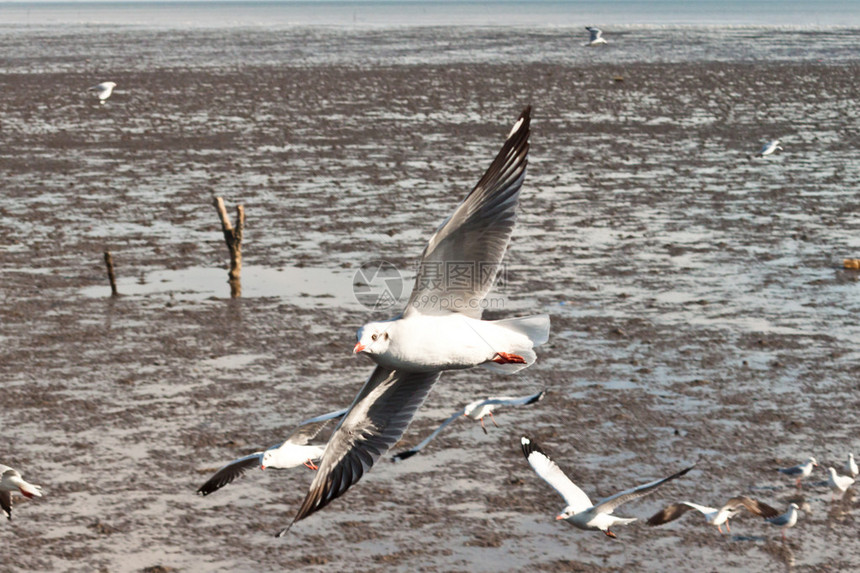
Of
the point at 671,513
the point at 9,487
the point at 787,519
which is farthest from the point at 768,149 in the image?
the point at 9,487

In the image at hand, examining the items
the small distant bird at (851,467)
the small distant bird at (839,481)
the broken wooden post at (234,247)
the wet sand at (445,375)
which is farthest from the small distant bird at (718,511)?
the broken wooden post at (234,247)

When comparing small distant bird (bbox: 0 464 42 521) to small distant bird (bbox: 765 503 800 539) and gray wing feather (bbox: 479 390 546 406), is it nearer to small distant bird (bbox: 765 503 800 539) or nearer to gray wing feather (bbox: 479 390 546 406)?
gray wing feather (bbox: 479 390 546 406)

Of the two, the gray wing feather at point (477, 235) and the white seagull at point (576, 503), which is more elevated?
the gray wing feather at point (477, 235)

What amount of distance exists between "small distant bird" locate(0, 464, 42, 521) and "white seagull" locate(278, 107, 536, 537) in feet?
8.61

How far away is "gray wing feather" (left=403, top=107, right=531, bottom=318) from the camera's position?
23.9 ft

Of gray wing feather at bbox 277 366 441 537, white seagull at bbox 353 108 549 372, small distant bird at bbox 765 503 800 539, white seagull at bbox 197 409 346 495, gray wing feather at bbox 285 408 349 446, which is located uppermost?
white seagull at bbox 353 108 549 372

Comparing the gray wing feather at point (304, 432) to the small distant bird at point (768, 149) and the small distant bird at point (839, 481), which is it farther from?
the small distant bird at point (768, 149)

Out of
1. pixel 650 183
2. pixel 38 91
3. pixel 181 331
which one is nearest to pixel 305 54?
pixel 38 91

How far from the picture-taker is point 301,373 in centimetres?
1380

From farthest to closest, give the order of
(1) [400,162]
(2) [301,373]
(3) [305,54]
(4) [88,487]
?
(3) [305,54], (1) [400,162], (2) [301,373], (4) [88,487]

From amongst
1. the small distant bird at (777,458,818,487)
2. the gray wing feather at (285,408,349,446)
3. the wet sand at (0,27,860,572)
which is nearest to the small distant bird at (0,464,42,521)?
the wet sand at (0,27,860,572)

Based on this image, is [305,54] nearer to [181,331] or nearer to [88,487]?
[181,331]

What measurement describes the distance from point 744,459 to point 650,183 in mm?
14605

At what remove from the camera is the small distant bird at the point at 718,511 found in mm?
9117
